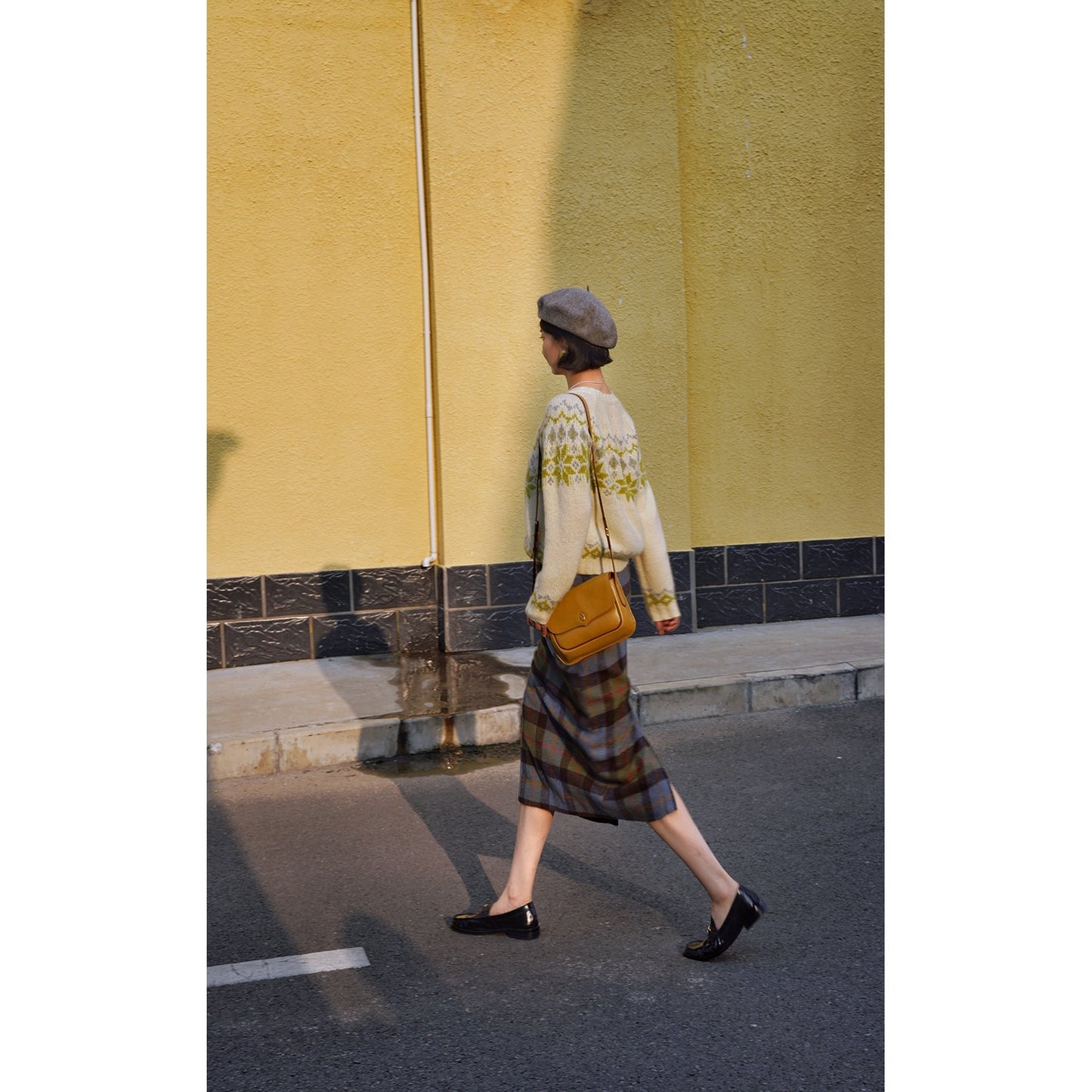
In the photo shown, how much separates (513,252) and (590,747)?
14.8 ft

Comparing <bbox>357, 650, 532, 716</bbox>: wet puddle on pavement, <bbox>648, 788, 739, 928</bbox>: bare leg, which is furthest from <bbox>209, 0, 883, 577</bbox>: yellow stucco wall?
<bbox>648, 788, 739, 928</bbox>: bare leg

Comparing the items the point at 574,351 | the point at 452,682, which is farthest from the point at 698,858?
the point at 452,682

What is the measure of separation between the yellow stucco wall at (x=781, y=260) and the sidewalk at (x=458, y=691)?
101 centimetres

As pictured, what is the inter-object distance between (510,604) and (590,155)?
2716 mm

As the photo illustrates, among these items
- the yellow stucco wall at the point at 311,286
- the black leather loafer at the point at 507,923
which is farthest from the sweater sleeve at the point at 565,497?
the yellow stucco wall at the point at 311,286

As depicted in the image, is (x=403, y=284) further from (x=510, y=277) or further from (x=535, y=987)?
(x=535, y=987)

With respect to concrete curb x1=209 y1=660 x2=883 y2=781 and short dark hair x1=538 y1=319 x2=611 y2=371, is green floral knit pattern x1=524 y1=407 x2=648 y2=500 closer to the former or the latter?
short dark hair x1=538 y1=319 x2=611 y2=371

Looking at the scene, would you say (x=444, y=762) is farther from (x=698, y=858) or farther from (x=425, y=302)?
(x=425, y=302)

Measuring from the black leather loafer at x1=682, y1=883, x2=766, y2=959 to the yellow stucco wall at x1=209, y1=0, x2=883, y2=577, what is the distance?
166 inches

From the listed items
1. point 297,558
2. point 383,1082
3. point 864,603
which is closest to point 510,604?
point 297,558

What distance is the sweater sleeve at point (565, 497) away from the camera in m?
3.52

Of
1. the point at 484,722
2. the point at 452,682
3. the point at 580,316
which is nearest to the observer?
the point at 580,316

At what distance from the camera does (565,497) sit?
3521 mm

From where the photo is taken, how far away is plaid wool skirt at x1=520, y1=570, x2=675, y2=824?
364 cm
